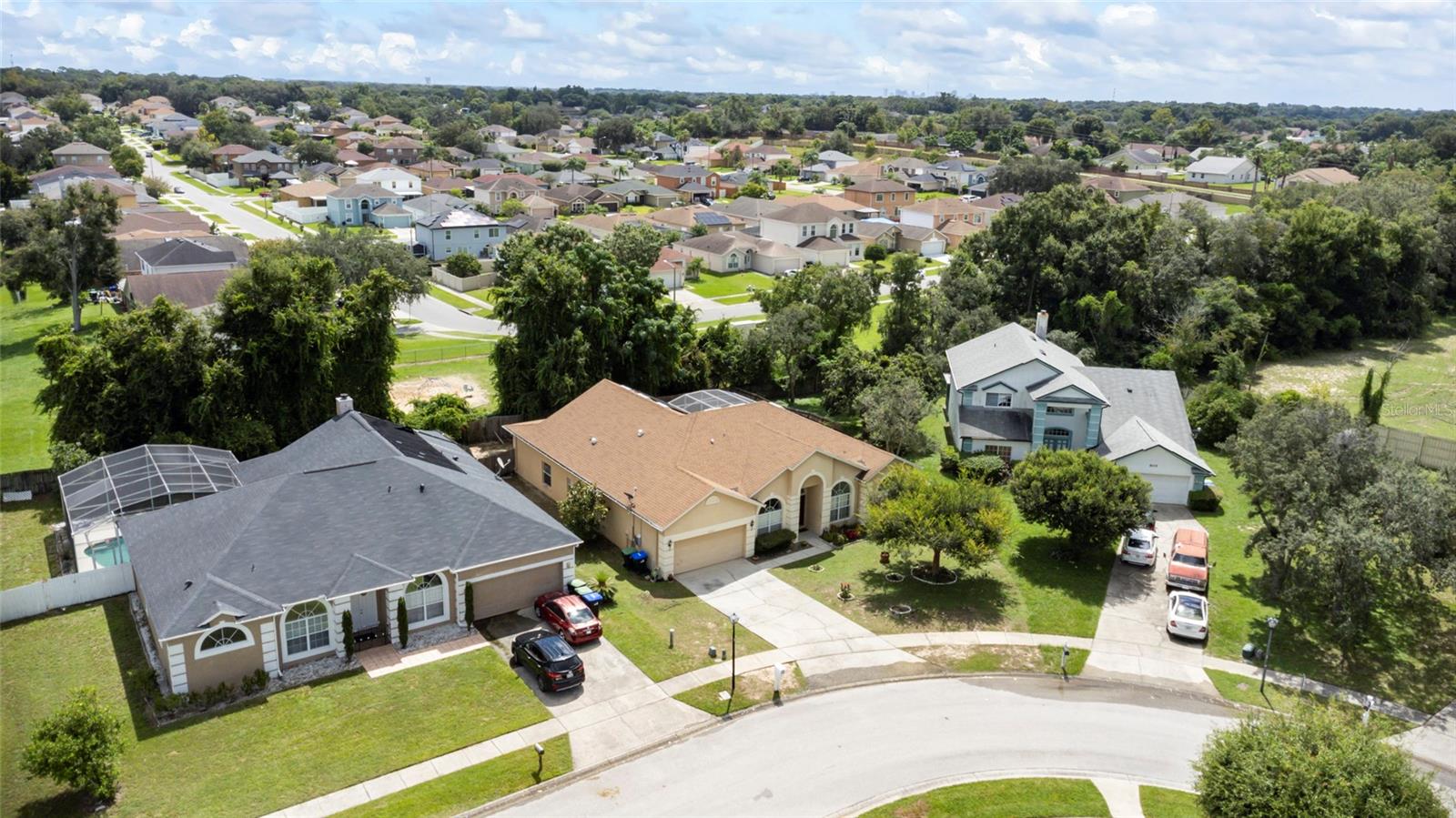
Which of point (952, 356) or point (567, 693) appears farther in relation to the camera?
point (952, 356)

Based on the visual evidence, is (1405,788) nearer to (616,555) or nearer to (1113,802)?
(1113,802)

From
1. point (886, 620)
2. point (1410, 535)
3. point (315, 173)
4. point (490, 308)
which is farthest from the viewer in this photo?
point (315, 173)

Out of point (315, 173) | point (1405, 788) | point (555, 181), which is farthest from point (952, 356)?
point (315, 173)

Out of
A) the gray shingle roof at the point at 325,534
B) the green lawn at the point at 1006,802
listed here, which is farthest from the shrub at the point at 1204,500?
the gray shingle roof at the point at 325,534

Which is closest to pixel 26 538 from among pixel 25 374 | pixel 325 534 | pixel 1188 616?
pixel 325 534

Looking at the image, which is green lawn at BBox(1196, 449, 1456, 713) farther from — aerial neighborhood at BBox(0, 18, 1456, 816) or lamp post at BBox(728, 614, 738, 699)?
lamp post at BBox(728, 614, 738, 699)

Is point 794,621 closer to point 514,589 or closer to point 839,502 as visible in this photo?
point 839,502
